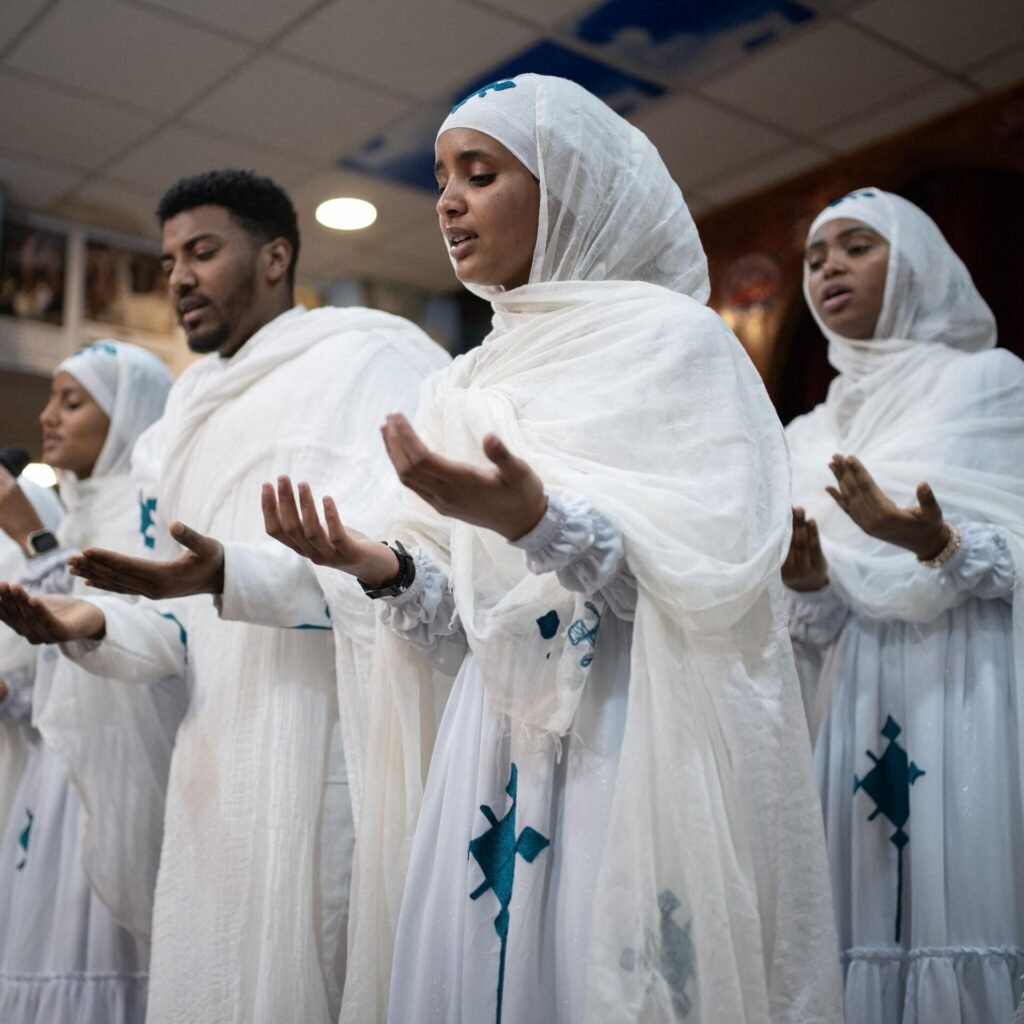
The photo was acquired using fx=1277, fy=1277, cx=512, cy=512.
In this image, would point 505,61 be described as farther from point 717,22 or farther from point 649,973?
point 649,973

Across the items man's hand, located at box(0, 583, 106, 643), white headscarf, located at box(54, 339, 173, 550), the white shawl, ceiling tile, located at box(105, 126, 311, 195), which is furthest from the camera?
ceiling tile, located at box(105, 126, 311, 195)

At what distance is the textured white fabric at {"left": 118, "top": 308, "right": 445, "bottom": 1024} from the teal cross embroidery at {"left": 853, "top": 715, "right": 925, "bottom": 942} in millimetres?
1001

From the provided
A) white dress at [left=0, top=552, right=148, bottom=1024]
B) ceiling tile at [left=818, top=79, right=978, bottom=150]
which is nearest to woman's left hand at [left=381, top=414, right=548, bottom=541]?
white dress at [left=0, top=552, right=148, bottom=1024]

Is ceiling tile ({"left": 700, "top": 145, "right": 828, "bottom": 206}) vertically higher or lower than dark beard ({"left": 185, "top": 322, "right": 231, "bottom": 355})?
higher

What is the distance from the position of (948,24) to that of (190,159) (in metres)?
2.90

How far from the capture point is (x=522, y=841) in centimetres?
155

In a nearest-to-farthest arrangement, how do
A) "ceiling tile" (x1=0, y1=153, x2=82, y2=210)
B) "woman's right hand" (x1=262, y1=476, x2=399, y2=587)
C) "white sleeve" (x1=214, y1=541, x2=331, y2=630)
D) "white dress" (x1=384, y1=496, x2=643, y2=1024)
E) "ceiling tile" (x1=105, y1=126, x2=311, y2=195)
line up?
"white dress" (x1=384, y1=496, x2=643, y2=1024) → "woman's right hand" (x1=262, y1=476, x2=399, y2=587) → "white sleeve" (x1=214, y1=541, x2=331, y2=630) → "ceiling tile" (x1=105, y1=126, x2=311, y2=195) → "ceiling tile" (x1=0, y1=153, x2=82, y2=210)

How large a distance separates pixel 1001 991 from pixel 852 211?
167cm

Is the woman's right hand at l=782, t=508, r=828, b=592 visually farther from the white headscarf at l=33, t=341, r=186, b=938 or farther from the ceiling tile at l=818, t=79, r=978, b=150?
the ceiling tile at l=818, t=79, r=978, b=150

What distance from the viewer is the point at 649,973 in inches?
54.3

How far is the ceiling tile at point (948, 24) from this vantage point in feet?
13.2

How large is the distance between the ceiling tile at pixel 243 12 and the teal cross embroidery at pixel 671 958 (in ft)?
11.1

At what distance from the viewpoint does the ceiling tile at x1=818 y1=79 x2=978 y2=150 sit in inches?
180

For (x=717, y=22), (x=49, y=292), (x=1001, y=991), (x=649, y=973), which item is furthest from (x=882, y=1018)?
(x=49, y=292)
